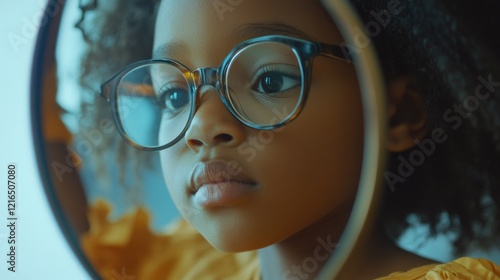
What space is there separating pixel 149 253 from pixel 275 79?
226 mm

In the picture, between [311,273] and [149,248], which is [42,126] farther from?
[311,273]

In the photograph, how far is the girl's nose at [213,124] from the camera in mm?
529

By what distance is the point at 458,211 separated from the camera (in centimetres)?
54

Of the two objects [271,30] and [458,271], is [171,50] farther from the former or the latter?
[458,271]

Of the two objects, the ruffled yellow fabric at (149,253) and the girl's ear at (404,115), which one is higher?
the ruffled yellow fabric at (149,253)

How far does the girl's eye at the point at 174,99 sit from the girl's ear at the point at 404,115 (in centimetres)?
16

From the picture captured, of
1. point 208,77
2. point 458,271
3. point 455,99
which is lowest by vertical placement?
point 458,271

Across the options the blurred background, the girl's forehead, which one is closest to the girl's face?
the girl's forehead

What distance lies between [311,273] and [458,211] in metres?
0.13

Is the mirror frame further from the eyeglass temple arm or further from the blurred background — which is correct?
the blurred background

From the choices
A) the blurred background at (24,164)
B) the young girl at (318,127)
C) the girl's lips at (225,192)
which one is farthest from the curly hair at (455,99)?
the blurred background at (24,164)

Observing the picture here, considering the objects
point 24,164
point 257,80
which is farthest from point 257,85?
point 24,164

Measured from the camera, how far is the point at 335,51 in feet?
1.70

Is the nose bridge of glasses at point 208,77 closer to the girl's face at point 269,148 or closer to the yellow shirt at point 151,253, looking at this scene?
the girl's face at point 269,148
